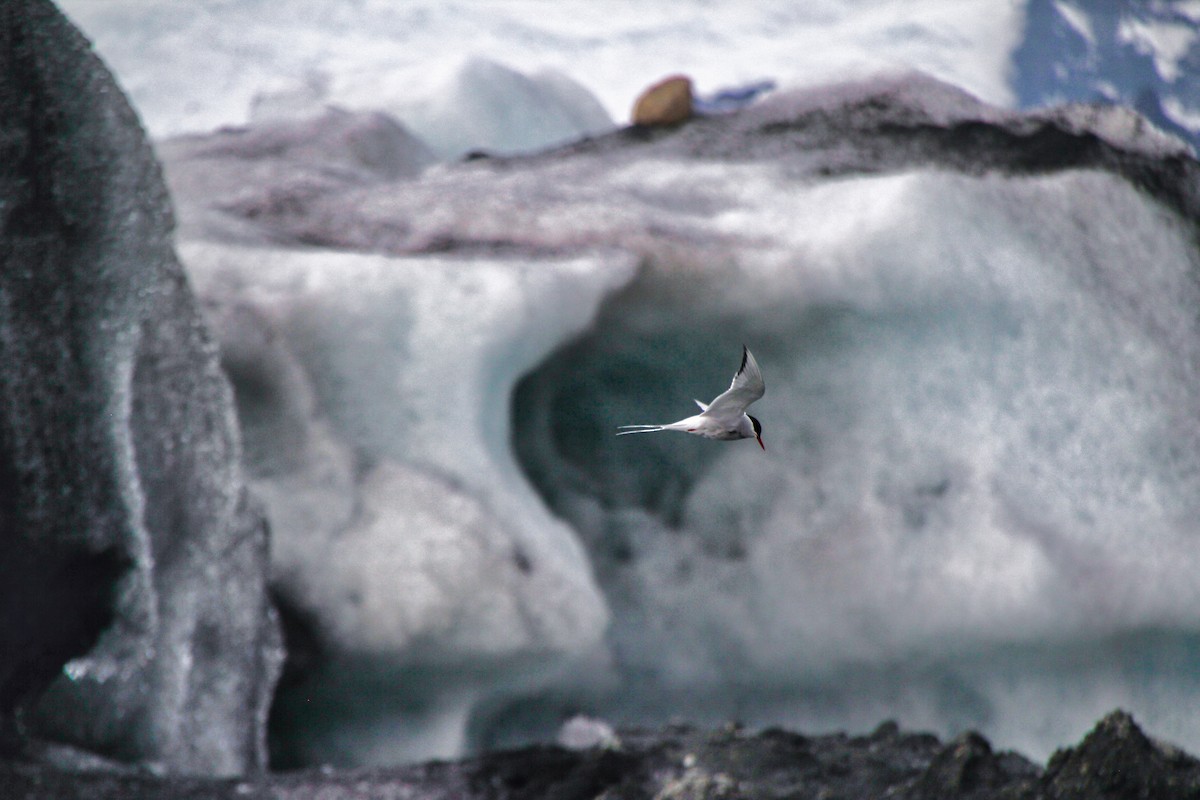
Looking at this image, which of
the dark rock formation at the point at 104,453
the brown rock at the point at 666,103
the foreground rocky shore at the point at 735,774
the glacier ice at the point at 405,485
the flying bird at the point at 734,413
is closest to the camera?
the flying bird at the point at 734,413

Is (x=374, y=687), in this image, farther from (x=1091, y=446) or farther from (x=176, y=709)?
(x=1091, y=446)

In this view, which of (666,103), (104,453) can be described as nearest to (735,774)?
(104,453)

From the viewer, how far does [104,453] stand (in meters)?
1.37

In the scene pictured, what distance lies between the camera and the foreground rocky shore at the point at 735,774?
98cm

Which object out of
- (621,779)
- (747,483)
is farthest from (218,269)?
(621,779)

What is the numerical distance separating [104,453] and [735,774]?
2.92 feet

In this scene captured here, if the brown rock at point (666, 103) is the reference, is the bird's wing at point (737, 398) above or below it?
above

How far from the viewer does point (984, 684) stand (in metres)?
2.00

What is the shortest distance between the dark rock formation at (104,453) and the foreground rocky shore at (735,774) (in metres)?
0.21

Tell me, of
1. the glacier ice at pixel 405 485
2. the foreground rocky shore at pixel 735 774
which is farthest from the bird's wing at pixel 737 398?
the glacier ice at pixel 405 485

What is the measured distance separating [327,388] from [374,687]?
525 millimetres

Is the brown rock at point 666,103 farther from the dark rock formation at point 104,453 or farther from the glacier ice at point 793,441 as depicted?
the dark rock formation at point 104,453

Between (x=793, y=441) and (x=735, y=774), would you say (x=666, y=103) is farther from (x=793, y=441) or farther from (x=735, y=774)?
(x=735, y=774)

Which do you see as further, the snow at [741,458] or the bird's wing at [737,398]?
the snow at [741,458]
